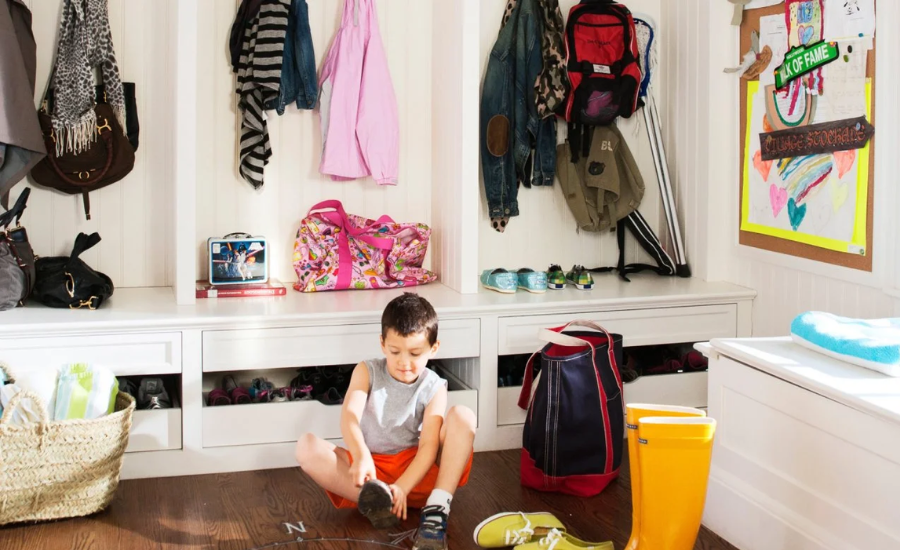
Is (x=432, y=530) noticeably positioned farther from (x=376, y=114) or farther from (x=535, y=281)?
(x=376, y=114)

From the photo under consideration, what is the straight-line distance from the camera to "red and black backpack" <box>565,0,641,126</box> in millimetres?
3797

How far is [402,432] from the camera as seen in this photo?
2.69 metres

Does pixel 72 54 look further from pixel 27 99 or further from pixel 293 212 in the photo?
pixel 293 212

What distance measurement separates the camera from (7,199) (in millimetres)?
3266

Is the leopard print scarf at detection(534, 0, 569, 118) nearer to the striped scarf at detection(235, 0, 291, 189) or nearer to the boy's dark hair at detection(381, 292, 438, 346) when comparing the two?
the striped scarf at detection(235, 0, 291, 189)

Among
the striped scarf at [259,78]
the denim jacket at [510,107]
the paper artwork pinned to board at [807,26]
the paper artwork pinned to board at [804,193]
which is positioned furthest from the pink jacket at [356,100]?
the paper artwork pinned to board at [807,26]

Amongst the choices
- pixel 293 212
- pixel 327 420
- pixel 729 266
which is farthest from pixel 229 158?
pixel 729 266

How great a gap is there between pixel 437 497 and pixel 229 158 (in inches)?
67.8

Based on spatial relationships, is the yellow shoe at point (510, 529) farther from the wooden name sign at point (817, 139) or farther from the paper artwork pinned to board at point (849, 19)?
the paper artwork pinned to board at point (849, 19)

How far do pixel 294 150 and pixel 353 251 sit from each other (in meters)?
0.48

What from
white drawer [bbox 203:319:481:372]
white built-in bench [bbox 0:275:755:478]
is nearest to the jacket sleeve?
white built-in bench [bbox 0:275:755:478]

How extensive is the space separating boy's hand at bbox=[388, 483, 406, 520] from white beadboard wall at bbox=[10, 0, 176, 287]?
156 centimetres

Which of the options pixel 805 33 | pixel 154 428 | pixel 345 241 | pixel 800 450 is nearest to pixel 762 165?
pixel 805 33

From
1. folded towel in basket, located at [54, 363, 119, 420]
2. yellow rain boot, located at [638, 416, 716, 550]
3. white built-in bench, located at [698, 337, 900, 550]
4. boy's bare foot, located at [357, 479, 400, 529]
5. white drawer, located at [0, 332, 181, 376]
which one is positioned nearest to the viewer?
white built-in bench, located at [698, 337, 900, 550]
